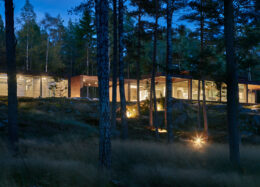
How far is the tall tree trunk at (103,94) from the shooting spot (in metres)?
5.57

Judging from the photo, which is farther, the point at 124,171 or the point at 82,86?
the point at 82,86

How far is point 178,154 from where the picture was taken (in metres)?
7.45

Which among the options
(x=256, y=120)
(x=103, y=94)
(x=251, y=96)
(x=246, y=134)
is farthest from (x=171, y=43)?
(x=251, y=96)

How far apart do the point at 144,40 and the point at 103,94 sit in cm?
1306

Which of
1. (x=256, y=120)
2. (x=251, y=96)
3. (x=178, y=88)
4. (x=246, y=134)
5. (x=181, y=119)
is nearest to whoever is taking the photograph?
(x=246, y=134)

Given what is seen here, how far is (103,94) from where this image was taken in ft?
18.8

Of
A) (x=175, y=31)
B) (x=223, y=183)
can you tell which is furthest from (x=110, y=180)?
(x=175, y=31)

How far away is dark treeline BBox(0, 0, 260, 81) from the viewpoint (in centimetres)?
945

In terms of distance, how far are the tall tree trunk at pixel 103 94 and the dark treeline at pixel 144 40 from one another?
4140 mm

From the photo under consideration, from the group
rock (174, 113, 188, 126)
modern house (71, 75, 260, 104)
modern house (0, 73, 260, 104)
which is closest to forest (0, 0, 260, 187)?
rock (174, 113, 188, 126)

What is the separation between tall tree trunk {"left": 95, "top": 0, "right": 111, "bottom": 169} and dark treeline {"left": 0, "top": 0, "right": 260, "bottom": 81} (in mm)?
4140

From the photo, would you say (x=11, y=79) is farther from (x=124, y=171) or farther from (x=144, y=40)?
(x=144, y=40)

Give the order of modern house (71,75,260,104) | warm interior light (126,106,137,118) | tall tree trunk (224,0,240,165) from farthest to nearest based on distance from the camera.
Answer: modern house (71,75,260,104) < warm interior light (126,106,137,118) < tall tree trunk (224,0,240,165)

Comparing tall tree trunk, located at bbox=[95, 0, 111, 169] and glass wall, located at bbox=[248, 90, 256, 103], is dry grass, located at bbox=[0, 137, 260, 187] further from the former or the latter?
glass wall, located at bbox=[248, 90, 256, 103]
